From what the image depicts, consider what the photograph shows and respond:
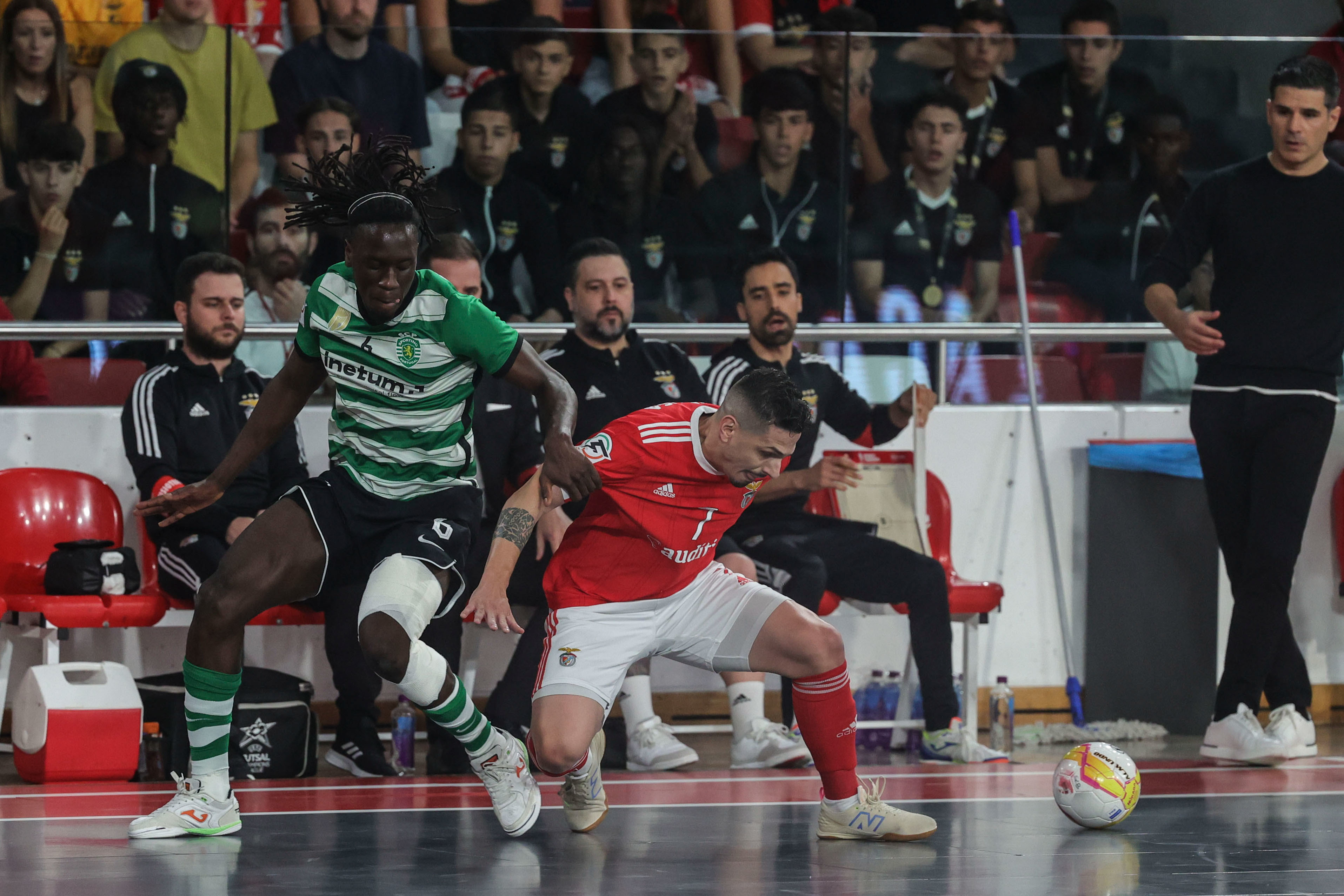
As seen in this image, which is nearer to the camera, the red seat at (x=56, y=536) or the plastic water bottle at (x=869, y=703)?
the red seat at (x=56, y=536)

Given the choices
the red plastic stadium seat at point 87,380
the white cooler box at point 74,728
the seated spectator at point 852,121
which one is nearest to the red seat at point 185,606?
the white cooler box at point 74,728

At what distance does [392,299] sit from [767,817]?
190cm

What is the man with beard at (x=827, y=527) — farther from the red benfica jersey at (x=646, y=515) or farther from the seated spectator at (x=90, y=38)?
the seated spectator at (x=90, y=38)

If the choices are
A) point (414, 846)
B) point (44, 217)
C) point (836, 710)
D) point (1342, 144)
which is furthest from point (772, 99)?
point (414, 846)

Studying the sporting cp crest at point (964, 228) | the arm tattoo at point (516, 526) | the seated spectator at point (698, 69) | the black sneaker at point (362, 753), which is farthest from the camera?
the sporting cp crest at point (964, 228)

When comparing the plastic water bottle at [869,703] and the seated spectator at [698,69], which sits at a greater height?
the seated spectator at [698,69]

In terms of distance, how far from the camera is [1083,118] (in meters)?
7.42

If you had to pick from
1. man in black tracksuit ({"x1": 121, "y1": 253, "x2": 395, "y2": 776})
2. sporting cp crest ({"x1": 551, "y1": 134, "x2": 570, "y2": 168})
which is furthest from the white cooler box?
sporting cp crest ({"x1": 551, "y1": 134, "x2": 570, "y2": 168})

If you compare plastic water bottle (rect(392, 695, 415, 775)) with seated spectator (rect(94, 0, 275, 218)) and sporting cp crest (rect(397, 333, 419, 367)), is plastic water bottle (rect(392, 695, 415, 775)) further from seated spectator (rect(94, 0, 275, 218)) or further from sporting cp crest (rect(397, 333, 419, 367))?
seated spectator (rect(94, 0, 275, 218))

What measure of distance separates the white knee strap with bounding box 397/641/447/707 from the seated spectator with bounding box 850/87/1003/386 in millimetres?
3394

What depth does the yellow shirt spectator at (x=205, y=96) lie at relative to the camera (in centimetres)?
671

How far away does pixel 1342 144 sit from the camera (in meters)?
7.29

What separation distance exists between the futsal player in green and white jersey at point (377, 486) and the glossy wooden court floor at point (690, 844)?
279mm

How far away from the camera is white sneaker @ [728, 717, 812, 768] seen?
592 cm
